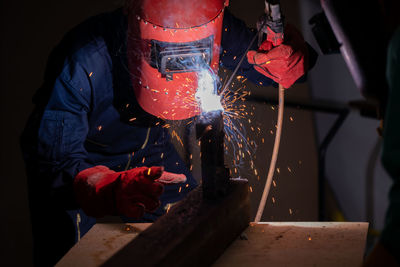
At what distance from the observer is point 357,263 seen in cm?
127

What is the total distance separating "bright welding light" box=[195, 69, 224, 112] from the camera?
1.63 metres

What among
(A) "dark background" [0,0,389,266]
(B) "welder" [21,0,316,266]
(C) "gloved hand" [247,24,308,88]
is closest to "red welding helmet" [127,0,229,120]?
(B) "welder" [21,0,316,266]

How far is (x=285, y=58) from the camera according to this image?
6.44ft

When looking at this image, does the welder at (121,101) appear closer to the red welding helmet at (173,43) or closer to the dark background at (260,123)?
the red welding helmet at (173,43)

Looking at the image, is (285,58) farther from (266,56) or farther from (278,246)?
(278,246)

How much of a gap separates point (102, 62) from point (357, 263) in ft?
4.69

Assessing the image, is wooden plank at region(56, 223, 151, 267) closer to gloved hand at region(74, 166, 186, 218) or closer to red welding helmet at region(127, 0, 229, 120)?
gloved hand at region(74, 166, 186, 218)

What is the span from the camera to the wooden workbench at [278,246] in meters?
1.32

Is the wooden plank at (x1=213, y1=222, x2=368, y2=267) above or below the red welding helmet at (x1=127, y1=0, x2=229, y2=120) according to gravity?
below

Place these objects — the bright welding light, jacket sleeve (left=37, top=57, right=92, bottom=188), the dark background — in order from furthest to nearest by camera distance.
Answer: the dark background
jacket sleeve (left=37, top=57, right=92, bottom=188)
the bright welding light

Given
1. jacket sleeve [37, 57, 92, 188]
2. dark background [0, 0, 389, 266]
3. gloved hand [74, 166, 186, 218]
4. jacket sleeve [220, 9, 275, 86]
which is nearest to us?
gloved hand [74, 166, 186, 218]

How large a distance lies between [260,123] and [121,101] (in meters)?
1.54

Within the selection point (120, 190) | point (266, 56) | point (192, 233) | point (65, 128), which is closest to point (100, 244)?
point (120, 190)

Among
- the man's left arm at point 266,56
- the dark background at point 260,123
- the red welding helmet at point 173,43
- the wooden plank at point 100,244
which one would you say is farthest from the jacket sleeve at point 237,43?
the wooden plank at point 100,244
